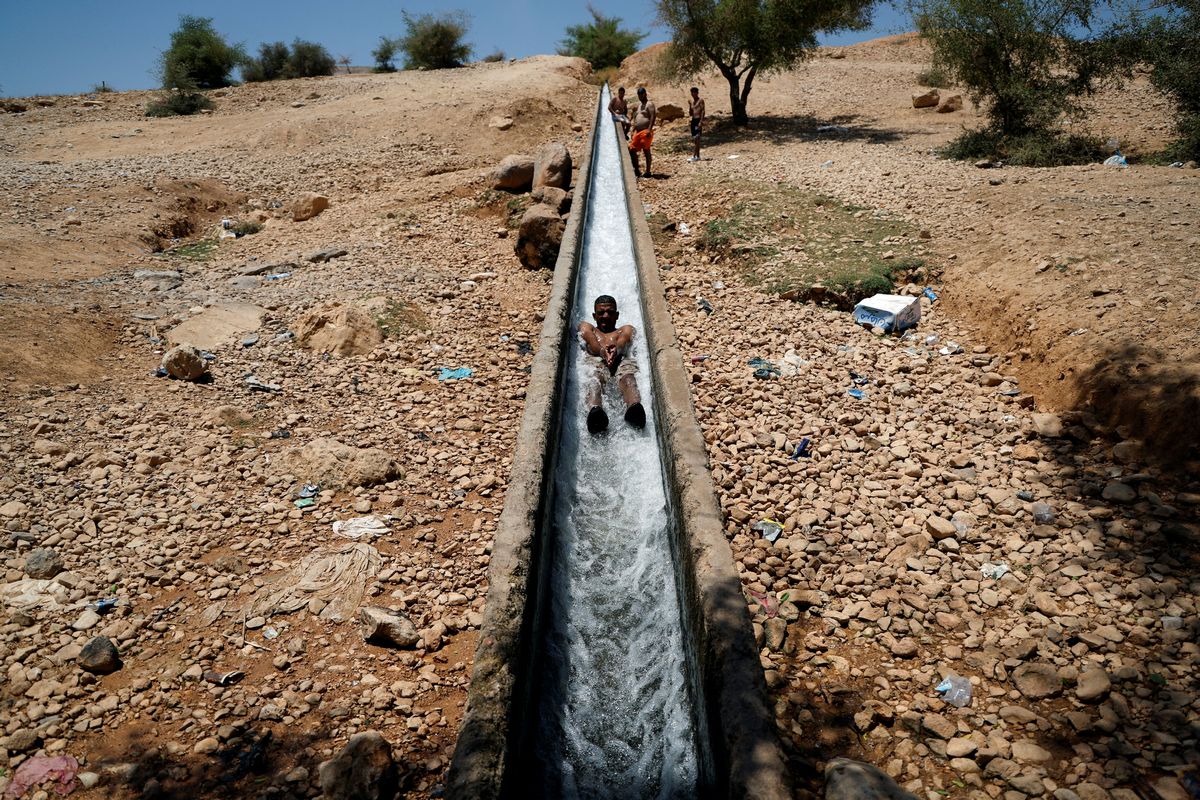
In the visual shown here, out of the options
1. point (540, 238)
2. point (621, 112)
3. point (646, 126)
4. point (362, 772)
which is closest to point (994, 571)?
point (362, 772)

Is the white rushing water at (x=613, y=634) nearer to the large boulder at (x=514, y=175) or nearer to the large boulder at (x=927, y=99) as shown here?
the large boulder at (x=514, y=175)

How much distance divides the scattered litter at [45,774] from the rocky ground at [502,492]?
0.05 metres

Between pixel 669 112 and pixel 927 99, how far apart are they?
24.1 ft

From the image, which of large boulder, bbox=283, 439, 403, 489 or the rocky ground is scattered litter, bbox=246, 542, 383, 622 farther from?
large boulder, bbox=283, 439, 403, 489

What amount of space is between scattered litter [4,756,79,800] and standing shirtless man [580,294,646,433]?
4.12 m

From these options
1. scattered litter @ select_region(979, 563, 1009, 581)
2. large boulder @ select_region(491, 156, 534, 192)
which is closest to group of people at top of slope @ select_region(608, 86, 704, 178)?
large boulder @ select_region(491, 156, 534, 192)

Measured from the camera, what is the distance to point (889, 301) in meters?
6.63

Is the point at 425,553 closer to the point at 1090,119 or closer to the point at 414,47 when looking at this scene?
the point at 1090,119

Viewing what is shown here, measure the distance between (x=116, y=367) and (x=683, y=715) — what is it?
20.3 ft

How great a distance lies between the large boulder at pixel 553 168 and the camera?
11711mm

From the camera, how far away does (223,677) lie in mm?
3396

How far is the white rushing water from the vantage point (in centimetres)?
334

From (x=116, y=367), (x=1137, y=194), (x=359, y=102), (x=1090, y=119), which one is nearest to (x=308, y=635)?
(x=116, y=367)

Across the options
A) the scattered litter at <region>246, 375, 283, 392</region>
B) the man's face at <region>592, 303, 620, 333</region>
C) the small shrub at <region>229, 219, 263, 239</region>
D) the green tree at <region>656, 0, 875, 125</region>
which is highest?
the green tree at <region>656, 0, 875, 125</region>
